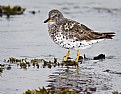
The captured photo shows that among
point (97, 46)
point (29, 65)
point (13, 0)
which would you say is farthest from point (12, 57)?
point (13, 0)

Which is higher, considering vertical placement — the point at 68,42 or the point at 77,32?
the point at 77,32

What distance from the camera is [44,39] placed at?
15.5m

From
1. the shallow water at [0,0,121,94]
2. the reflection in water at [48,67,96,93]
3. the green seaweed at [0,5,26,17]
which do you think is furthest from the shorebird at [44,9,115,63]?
the green seaweed at [0,5,26,17]

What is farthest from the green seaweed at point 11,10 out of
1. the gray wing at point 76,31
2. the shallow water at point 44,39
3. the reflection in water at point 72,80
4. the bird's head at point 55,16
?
the reflection in water at point 72,80

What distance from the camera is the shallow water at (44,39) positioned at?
1034 centimetres

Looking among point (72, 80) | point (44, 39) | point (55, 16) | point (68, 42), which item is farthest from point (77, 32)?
point (44, 39)

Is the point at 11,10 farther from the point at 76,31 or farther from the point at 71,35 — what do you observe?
the point at 71,35

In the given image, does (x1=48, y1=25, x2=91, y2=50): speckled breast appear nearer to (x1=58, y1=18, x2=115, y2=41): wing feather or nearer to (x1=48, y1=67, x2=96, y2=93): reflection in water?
(x1=58, y1=18, x2=115, y2=41): wing feather

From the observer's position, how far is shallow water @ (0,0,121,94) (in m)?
10.3

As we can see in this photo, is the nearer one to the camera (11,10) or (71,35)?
(71,35)

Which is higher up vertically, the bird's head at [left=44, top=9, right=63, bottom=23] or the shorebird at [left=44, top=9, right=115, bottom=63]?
the bird's head at [left=44, top=9, right=63, bottom=23]

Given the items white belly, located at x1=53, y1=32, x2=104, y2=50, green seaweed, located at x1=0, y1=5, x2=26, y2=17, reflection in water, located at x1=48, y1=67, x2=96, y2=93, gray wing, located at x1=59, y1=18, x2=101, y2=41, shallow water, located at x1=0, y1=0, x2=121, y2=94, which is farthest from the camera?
green seaweed, located at x1=0, y1=5, x2=26, y2=17

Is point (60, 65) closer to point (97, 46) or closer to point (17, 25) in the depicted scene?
point (97, 46)

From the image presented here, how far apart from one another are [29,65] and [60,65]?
2.51 feet
